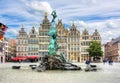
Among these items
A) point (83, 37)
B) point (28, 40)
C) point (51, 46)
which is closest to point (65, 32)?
point (83, 37)

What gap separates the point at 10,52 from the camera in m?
143

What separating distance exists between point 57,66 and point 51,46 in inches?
280

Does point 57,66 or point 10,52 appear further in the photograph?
point 10,52

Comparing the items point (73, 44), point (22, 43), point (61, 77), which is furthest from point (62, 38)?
point (61, 77)

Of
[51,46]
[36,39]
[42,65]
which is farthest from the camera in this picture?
[36,39]

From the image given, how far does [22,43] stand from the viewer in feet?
420

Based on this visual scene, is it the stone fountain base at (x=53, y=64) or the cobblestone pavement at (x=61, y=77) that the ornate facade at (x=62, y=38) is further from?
the cobblestone pavement at (x=61, y=77)

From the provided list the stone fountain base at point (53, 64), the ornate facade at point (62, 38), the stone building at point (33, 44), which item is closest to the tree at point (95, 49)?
the ornate facade at point (62, 38)

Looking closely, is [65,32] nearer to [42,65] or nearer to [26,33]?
[26,33]

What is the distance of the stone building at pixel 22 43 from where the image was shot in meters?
127

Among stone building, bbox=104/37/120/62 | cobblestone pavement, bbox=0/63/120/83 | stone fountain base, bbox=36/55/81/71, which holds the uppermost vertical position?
stone building, bbox=104/37/120/62

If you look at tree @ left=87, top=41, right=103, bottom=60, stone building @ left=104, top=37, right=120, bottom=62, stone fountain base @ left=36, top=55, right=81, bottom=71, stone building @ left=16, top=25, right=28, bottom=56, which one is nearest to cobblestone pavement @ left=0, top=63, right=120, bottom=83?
stone fountain base @ left=36, top=55, right=81, bottom=71

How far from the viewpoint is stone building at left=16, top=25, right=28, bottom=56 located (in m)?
127

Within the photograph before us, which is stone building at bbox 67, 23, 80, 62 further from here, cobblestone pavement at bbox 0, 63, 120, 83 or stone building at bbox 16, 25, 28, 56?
cobblestone pavement at bbox 0, 63, 120, 83
